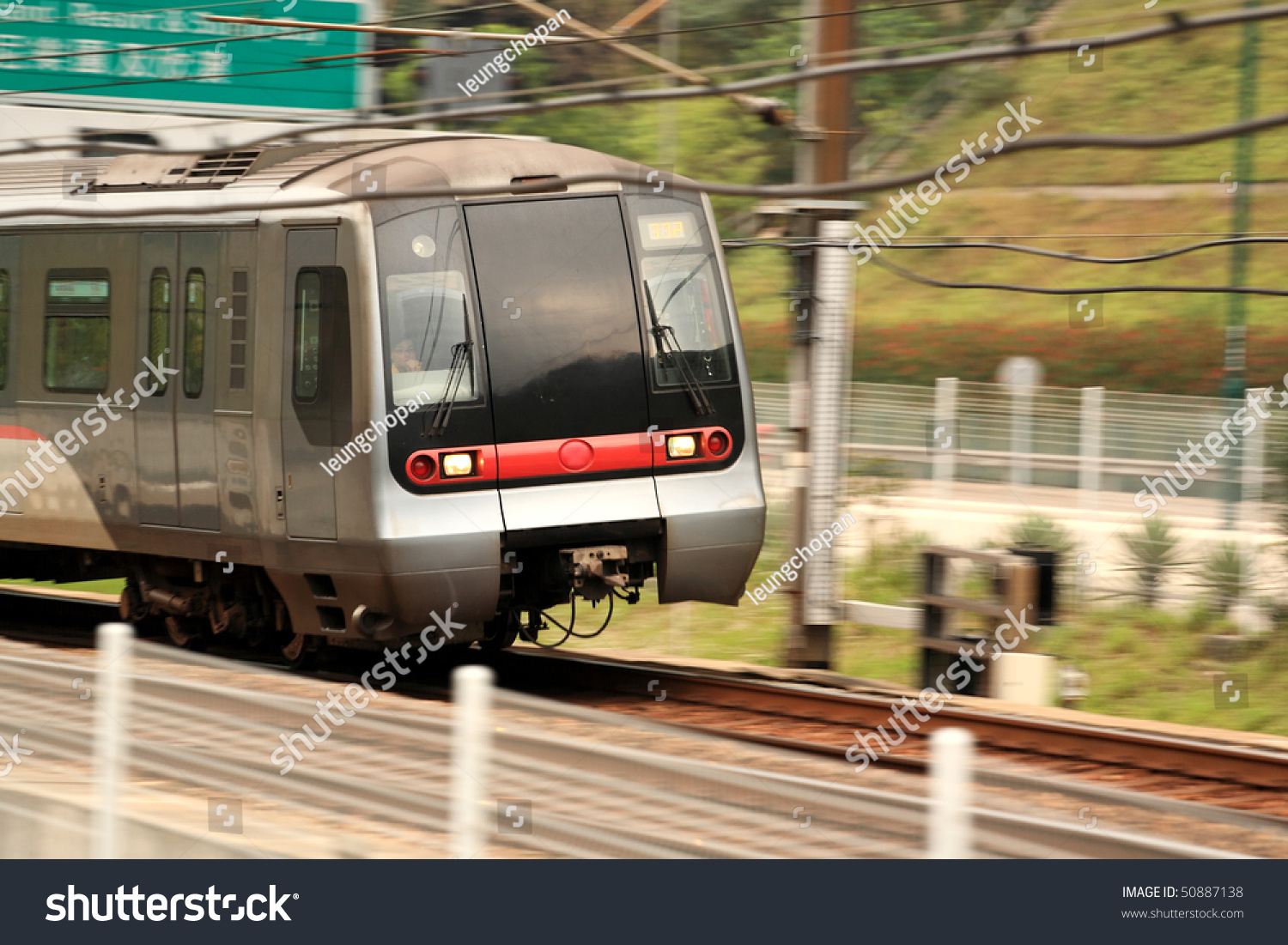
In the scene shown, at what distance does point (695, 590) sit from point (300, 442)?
2.64 meters

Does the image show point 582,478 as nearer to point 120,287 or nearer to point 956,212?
point 120,287

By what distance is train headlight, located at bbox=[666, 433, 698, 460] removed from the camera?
393 inches

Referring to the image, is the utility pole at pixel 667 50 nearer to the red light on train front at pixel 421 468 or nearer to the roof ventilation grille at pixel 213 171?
the roof ventilation grille at pixel 213 171

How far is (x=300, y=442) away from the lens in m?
9.62

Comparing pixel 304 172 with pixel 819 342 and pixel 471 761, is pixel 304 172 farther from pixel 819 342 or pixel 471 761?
pixel 471 761

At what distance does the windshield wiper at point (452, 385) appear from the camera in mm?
9367

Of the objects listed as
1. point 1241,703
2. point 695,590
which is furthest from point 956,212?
point 695,590

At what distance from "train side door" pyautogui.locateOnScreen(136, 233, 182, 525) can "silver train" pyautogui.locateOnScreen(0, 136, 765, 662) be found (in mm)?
18

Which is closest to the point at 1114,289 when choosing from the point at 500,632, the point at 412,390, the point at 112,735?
the point at 412,390

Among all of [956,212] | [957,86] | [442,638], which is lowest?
[442,638]

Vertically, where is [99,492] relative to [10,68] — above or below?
below

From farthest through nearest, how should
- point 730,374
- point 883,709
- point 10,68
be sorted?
point 10,68
point 730,374
point 883,709

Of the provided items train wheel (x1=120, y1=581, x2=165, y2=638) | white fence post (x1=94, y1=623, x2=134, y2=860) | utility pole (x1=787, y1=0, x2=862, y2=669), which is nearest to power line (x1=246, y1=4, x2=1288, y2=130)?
white fence post (x1=94, y1=623, x2=134, y2=860)

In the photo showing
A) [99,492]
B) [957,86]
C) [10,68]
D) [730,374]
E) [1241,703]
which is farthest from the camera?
[957,86]
